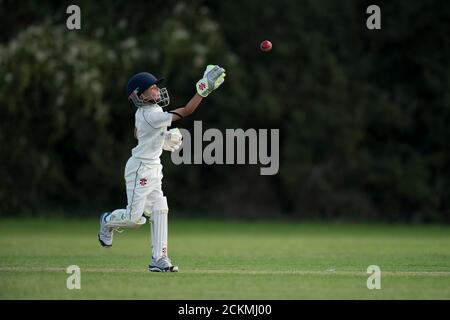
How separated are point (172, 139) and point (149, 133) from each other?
1.16 ft

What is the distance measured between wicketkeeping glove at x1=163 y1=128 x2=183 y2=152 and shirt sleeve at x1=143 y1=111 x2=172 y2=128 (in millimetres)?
308

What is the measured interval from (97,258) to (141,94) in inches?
129

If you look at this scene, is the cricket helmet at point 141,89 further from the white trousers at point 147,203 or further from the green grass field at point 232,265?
the green grass field at point 232,265

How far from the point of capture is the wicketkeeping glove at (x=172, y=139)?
11.4m

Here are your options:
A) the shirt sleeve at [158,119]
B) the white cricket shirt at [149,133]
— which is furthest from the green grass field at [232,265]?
the shirt sleeve at [158,119]

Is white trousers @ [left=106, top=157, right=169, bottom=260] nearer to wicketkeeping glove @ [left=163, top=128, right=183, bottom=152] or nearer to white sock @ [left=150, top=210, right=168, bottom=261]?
white sock @ [left=150, top=210, right=168, bottom=261]

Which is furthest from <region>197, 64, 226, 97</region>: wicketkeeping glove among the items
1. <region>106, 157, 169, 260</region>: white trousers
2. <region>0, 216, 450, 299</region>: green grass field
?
<region>0, 216, 450, 299</region>: green grass field

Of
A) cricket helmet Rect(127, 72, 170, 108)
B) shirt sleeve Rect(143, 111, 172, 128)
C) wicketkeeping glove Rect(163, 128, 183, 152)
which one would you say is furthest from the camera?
wicketkeeping glove Rect(163, 128, 183, 152)

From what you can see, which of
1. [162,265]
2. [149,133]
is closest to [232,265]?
[162,265]

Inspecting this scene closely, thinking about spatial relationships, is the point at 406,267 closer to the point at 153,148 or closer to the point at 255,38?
the point at 153,148

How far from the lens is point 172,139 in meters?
11.4

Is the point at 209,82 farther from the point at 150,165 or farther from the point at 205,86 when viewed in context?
the point at 150,165

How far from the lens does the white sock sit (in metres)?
11.0
